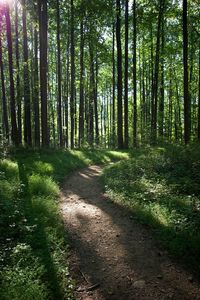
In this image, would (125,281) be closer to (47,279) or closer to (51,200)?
(47,279)

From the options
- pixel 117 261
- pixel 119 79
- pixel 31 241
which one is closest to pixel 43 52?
pixel 119 79

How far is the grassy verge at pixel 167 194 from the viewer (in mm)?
5305

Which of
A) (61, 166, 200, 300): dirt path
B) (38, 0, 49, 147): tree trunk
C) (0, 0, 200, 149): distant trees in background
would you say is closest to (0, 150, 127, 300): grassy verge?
(61, 166, 200, 300): dirt path

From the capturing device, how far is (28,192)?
316 inches

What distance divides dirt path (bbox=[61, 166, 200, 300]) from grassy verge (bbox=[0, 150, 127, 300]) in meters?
0.32

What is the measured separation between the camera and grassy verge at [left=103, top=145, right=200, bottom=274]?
530 centimetres

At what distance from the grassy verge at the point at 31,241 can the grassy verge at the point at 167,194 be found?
198 centimetres

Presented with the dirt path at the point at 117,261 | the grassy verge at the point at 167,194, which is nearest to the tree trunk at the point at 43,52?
the grassy verge at the point at 167,194

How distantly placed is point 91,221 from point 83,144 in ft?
47.7

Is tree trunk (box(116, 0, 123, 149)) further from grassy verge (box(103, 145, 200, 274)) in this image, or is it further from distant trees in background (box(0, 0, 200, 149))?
grassy verge (box(103, 145, 200, 274))

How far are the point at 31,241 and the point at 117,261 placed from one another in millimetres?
1705

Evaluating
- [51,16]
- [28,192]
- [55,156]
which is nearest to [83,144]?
[55,156]

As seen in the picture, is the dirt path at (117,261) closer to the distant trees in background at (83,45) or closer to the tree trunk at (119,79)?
the distant trees in background at (83,45)

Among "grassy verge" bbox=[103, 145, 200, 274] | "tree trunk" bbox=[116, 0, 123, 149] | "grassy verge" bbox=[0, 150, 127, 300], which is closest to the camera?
"grassy verge" bbox=[0, 150, 127, 300]
